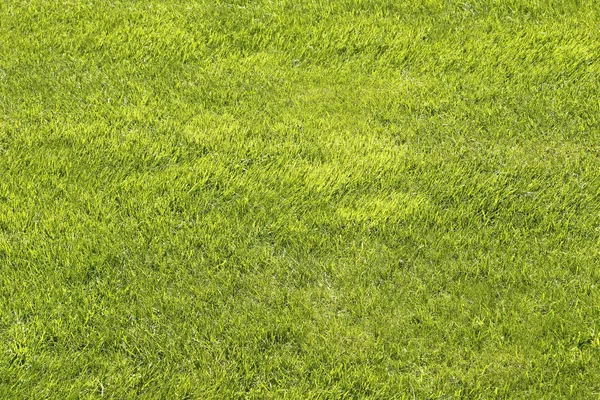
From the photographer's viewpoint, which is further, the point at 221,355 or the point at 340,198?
the point at 340,198

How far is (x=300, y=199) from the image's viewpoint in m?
3.92

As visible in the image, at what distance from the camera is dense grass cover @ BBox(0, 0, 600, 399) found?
325 cm

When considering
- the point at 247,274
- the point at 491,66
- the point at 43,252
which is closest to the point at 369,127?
the point at 491,66

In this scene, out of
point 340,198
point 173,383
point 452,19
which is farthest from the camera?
point 452,19

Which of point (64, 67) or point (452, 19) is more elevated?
point (452, 19)

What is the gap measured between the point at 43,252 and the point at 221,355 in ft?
3.33

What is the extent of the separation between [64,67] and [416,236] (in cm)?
238

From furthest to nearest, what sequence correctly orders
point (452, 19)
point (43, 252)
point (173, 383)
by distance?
point (452, 19) → point (43, 252) → point (173, 383)

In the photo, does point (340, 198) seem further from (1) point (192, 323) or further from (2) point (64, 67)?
(2) point (64, 67)

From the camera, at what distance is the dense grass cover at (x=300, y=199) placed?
325 cm

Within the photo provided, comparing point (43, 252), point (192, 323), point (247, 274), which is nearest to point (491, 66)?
point (247, 274)

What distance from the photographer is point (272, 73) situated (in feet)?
15.3

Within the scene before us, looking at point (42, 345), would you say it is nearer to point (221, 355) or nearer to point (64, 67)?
point (221, 355)

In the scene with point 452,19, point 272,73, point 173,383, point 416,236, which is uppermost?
point 452,19
